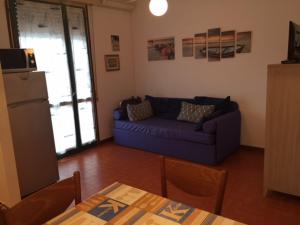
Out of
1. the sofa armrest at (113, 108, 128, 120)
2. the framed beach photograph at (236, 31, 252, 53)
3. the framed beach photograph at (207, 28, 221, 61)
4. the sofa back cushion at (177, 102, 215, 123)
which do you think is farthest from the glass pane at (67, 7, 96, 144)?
the framed beach photograph at (236, 31, 252, 53)

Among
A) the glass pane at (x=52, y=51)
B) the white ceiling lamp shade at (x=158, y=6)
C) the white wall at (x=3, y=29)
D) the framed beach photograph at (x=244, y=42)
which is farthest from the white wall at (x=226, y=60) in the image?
the white wall at (x=3, y=29)

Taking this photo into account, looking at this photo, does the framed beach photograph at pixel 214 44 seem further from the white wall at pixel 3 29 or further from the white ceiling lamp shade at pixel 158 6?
the white wall at pixel 3 29

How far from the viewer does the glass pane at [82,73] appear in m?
4.07

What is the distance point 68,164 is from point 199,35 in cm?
293

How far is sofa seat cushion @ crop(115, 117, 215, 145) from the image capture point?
11.6 feet

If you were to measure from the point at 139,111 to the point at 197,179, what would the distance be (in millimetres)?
3087

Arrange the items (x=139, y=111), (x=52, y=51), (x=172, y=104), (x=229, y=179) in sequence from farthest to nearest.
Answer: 1. (x=172, y=104)
2. (x=139, y=111)
3. (x=52, y=51)
4. (x=229, y=179)

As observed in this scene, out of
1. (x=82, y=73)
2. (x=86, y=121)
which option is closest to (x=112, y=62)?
(x=82, y=73)

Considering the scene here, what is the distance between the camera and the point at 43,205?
4.12 ft

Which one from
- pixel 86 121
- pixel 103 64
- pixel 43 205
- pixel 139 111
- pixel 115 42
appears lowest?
pixel 86 121

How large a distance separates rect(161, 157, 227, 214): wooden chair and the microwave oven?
2122mm

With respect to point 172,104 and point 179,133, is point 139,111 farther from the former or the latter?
point 179,133

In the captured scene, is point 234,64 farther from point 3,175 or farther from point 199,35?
point 3,175

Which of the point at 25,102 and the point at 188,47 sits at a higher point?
the point at 188,47
